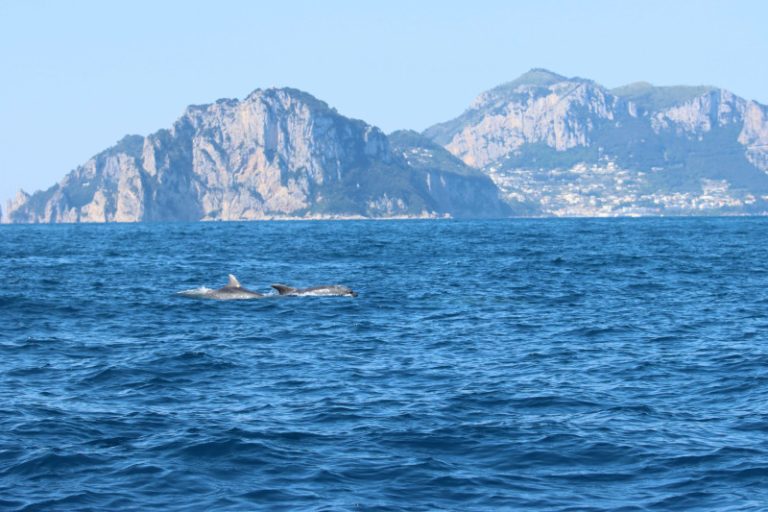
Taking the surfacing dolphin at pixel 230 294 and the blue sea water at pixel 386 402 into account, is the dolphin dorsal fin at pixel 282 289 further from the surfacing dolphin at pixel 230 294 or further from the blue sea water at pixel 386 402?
the blue sea water at pixel 386 402

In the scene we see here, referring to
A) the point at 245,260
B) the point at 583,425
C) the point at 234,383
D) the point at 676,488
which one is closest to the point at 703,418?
the point at 583,425

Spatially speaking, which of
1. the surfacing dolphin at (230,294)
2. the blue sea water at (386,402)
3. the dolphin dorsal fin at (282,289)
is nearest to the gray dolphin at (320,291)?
the dolphin dorsal fin at (282,289)

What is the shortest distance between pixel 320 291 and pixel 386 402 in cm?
2513

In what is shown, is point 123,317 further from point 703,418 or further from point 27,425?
point 703,418

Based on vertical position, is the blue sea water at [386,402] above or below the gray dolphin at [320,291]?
below

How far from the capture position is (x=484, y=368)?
90.9ft

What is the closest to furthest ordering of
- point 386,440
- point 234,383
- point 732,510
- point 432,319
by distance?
point 732,510 → point 386,440 → point 234,383 → point 432,319

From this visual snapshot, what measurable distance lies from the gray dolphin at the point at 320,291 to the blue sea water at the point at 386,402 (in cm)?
175

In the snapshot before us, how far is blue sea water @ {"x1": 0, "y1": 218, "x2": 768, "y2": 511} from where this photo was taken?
17.1 metres

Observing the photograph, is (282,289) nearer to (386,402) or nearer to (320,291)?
(320,291)

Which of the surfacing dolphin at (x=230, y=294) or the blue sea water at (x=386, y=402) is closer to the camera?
the blue sea water at (x=386, y=402)

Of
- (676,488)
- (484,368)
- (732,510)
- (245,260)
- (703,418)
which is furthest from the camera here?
(245,260)

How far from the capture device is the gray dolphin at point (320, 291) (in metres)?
47.9

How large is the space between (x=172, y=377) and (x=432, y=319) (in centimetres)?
1409
